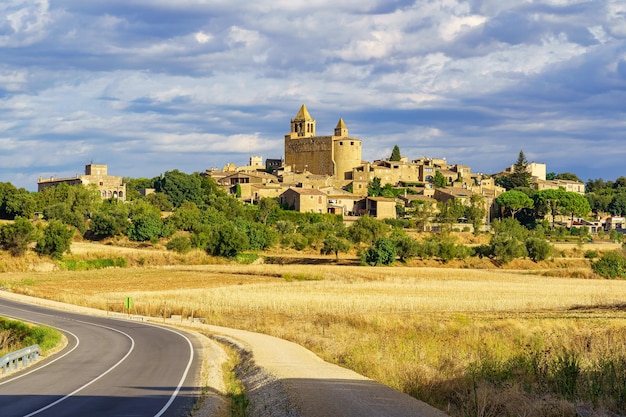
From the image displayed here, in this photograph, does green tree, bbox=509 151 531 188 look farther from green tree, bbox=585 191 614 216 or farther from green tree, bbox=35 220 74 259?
green tree, bbox=35 220 74 259

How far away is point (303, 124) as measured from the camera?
7564 inches

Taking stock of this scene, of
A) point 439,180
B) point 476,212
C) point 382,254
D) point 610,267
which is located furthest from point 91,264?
point 439,180

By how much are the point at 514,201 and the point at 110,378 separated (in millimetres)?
126575

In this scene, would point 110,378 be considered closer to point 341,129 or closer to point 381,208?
point 381,208

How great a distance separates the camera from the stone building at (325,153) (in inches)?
6821

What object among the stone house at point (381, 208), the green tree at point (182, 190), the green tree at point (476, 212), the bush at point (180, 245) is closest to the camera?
the bush at point (180, 245)

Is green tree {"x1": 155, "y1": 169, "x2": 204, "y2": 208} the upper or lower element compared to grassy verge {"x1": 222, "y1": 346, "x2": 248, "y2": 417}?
upper

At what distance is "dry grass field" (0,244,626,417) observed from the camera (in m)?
19.6

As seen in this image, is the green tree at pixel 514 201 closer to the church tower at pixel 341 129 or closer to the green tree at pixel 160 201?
the church tower at pixel 341 129

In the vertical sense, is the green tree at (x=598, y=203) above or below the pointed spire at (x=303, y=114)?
below

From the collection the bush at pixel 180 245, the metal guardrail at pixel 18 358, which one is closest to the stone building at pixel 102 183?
the bush at pixel 180 245

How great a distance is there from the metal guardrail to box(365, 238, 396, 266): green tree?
57.9 metres

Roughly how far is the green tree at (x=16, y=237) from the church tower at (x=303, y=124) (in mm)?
109690

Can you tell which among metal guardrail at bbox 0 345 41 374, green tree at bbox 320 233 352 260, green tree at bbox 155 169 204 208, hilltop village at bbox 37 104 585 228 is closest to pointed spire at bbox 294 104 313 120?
hilltop village at bbox 37 104 585 228
